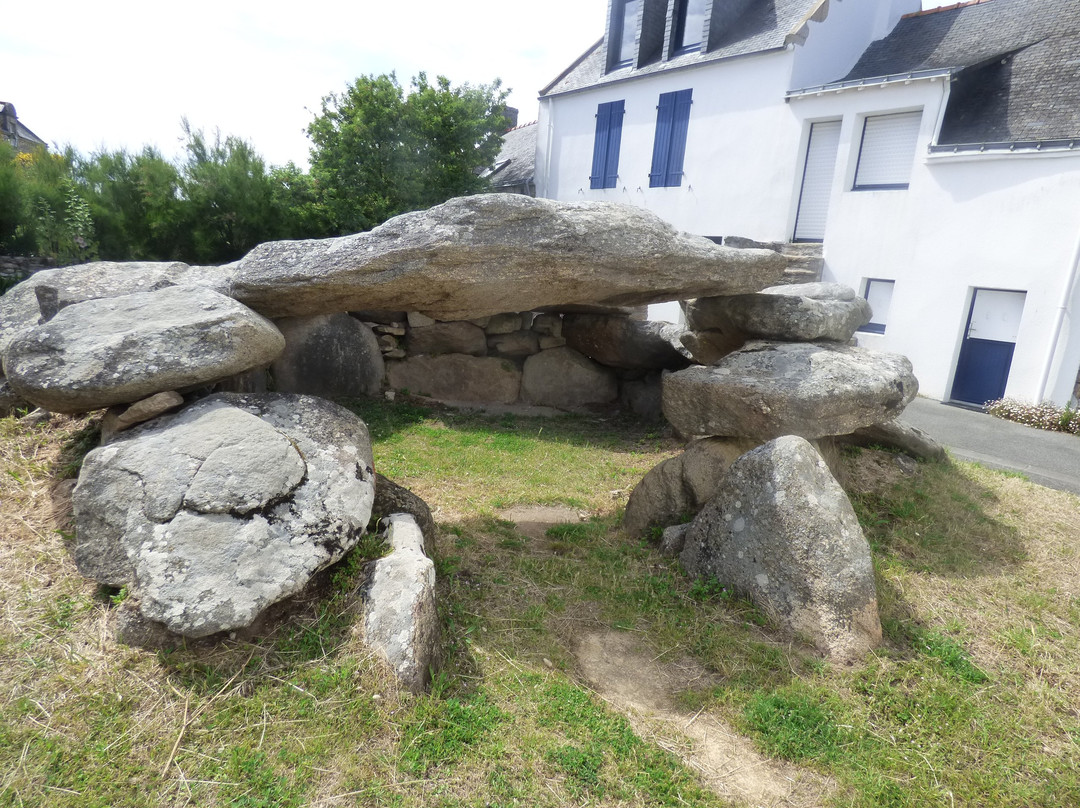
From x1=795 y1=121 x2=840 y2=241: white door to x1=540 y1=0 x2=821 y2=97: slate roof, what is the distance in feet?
→ 6.37

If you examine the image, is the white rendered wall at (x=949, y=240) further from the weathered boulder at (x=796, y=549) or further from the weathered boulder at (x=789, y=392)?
the weathered boulder at (x=796, y=549)

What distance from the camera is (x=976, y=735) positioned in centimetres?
331

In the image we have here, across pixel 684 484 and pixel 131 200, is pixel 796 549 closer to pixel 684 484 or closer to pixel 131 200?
pixel 684 484

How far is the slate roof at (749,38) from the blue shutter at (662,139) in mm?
737

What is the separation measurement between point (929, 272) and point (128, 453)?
1268 centimetres

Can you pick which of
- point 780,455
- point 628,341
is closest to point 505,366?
point 628,341

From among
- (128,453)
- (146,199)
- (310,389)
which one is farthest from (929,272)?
(146,199)

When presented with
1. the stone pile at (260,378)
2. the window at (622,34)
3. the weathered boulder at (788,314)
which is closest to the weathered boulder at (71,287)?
the stone pile at (260,378)

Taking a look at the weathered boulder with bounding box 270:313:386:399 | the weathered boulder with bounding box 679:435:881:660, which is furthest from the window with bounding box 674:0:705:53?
the weathered boulder with bounding box 679:435:881:660

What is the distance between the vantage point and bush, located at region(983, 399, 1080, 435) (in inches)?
410

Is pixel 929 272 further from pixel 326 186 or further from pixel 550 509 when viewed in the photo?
pixel 326 186

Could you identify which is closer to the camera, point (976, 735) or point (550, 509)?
point (976, 735)

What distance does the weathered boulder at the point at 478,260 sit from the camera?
4.27 meters

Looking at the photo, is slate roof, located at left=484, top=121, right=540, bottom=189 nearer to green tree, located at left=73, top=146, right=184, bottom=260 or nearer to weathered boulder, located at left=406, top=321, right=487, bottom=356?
green tree, located at left=73, top=146, right=184, bottom=260
